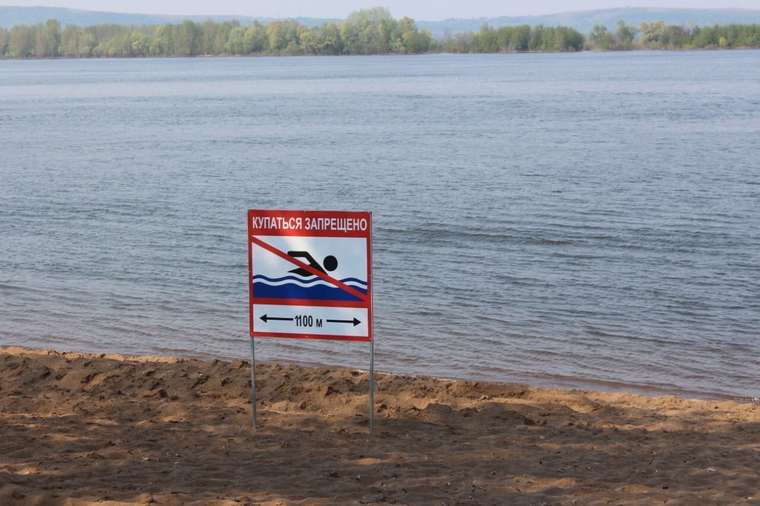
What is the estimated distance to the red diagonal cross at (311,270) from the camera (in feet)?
29.1

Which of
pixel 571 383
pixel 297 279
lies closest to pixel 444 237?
pixel 571 383

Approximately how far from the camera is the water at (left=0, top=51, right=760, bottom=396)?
15.1 metres

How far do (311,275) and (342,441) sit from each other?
130 centimetres

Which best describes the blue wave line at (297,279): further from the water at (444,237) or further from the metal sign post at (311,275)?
the water at (444,237)

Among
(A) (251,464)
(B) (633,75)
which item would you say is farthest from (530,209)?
(B) (633,75)

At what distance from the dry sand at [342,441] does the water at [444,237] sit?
104 inches

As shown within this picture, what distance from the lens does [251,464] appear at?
8.17 metres

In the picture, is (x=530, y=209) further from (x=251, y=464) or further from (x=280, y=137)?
(x=280, y=137)

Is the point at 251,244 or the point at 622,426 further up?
the point at 251,244

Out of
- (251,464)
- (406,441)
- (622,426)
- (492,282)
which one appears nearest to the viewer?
(251,464)

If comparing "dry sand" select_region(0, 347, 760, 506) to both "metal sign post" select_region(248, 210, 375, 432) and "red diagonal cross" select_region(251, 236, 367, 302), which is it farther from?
"red diagonal cross" select_region(251, 236, 367, 302)

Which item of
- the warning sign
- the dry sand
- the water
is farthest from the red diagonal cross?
the water

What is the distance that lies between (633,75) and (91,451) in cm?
11021

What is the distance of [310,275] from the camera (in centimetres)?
892
